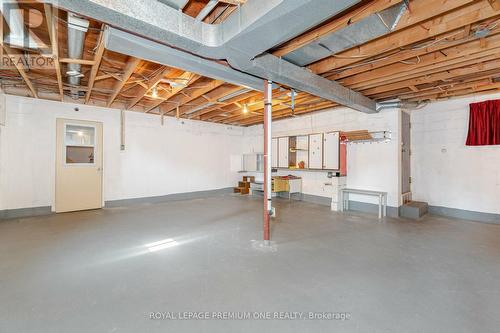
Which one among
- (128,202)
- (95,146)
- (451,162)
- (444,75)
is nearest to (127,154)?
(95,146)

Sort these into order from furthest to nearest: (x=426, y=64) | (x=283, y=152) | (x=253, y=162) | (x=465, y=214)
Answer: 1. (x=253, y=162)
2. (x=283, y=152)
3. (x=465, y=214)
4. (x=426, y=64)

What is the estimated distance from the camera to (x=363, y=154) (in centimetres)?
543

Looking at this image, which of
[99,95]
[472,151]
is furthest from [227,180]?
[472,151]

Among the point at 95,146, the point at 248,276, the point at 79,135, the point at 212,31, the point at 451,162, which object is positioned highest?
the point at 212,31

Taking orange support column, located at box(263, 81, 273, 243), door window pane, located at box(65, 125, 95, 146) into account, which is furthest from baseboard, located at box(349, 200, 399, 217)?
door window pane, located at box(65, 125, 95, 146)

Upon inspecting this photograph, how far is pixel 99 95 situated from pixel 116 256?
4.12 metres

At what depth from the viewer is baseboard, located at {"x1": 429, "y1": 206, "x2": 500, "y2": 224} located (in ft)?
14.3

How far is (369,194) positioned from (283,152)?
265 centimetres

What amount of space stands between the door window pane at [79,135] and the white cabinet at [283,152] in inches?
194

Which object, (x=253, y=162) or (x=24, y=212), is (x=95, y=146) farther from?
(x=253, y=162)

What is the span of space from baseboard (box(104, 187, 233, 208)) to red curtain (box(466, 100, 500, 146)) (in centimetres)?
646

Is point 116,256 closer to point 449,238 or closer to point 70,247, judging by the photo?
point 70,247

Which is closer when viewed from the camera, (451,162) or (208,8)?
(208,8)

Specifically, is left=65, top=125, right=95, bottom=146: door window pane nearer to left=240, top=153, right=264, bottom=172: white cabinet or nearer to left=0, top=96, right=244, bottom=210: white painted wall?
left=0, top=96, right=244, bottom=210: white painted wall
